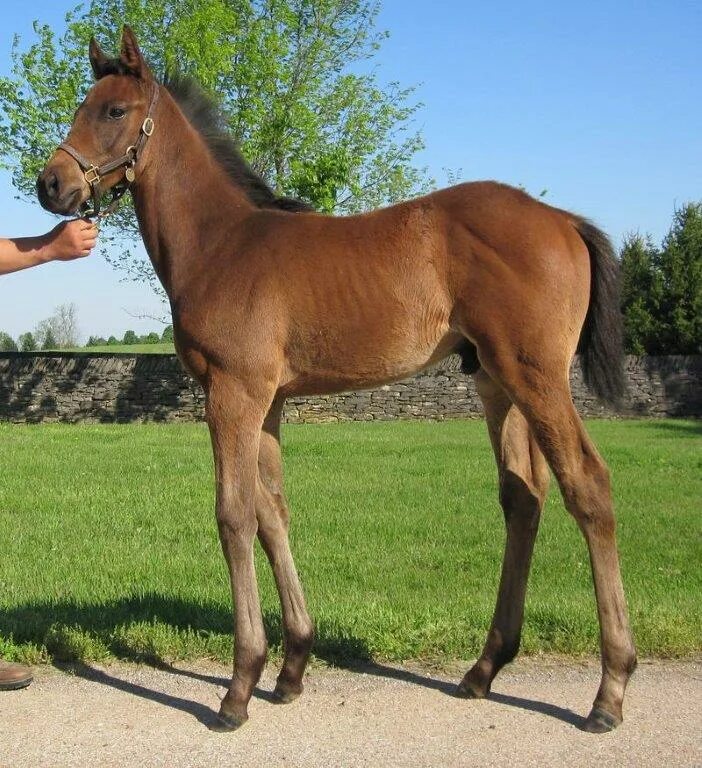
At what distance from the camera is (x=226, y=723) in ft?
12.6

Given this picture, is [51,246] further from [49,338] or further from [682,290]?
[49,338]

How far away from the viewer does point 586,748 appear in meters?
3.56

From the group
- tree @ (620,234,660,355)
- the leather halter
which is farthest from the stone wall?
the leather halter

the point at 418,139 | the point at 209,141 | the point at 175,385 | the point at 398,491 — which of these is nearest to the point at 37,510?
the point at 398,491

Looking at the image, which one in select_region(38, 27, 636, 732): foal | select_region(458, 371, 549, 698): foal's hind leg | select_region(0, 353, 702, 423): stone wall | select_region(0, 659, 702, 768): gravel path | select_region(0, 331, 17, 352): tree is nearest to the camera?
select_region(0, 659, 702, 768): gravel path

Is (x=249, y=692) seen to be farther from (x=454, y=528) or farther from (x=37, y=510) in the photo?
(x=37, y=510)

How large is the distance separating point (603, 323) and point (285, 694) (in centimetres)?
223

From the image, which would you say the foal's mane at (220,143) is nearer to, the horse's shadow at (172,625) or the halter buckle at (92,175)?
the halter buckle at (92,175)

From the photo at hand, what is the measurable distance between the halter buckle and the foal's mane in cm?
62

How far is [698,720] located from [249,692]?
6.19 ft

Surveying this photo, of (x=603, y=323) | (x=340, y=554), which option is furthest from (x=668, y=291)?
(x=603, y=323)

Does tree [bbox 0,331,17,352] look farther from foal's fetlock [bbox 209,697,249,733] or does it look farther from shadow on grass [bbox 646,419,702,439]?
foal's fetlock [bbox 209,697,249,733]

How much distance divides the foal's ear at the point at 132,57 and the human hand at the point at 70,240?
736 millimetres

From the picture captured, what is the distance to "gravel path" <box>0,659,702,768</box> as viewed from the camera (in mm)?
3500
